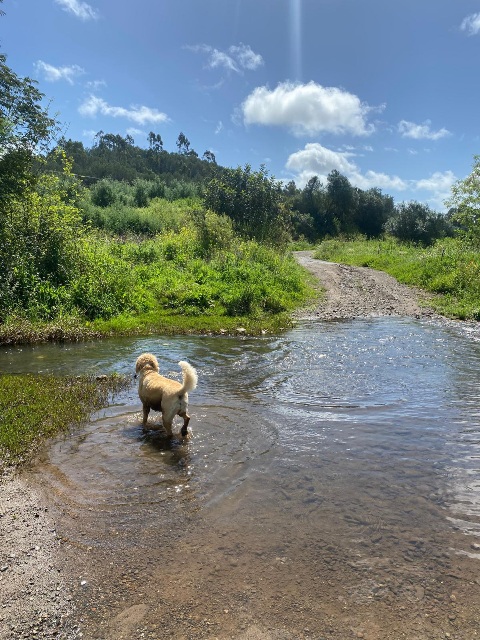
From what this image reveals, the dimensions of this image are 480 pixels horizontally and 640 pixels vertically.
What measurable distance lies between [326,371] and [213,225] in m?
20.3

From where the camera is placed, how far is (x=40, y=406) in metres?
8.38

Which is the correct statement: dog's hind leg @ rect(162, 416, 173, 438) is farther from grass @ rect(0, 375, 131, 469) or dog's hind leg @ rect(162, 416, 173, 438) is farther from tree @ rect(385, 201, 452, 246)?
tree @ rect(385, 201, 452, 246)

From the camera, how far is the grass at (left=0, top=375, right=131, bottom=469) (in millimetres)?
6809

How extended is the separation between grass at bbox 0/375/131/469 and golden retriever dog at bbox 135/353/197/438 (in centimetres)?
137

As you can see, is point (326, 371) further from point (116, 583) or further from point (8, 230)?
point (8, 230)

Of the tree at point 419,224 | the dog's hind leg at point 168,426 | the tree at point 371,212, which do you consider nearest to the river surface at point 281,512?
the dog's hind leg at point 168,426

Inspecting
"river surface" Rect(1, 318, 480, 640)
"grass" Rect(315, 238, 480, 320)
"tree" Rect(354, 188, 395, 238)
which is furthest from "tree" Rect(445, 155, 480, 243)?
"tree" Rect(354, 188, 395, 238)

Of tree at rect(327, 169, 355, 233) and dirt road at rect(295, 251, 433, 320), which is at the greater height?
tree at rect(327, 169, 355, 233)

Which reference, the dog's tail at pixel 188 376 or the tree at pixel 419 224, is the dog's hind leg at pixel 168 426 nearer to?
the dog's tail at pixel 188 376

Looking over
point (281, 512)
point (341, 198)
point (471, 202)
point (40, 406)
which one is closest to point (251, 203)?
point (471, 202)

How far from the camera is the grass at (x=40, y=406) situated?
6.81 meters

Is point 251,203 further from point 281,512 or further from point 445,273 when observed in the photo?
point 281,512

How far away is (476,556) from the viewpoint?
14.4 ft

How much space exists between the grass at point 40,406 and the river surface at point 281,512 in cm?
36
